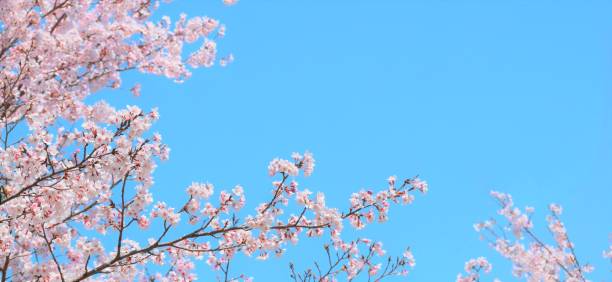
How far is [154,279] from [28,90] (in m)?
3.13

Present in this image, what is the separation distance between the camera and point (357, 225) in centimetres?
559

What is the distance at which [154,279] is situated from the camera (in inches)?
279

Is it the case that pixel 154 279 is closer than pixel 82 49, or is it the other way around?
pixel 154 279

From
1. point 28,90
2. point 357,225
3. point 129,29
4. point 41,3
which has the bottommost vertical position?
point 357,225

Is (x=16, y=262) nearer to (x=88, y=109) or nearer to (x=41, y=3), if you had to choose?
(x=88, y=109)

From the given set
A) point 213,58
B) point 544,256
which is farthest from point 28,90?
point 544,256

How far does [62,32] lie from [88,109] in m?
1.49

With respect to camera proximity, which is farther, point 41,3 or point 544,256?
point 544,256

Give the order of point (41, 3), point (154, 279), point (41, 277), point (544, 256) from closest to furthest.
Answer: point (41, 277)
point (154, 279)
point (41, 3)
point (544, 256)

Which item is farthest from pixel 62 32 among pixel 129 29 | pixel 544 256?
pixel 544 256

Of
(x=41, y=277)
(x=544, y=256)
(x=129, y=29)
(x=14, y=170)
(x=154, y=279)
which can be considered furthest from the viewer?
(x=544, y=256)

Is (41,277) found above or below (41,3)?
below

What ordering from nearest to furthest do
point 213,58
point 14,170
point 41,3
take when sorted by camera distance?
point 14,170, point 41,3, point 213,58

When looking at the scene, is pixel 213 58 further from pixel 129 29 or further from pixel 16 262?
pixel 16 262
